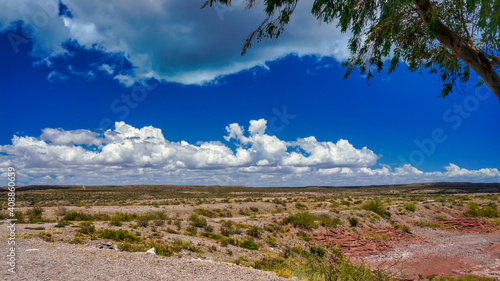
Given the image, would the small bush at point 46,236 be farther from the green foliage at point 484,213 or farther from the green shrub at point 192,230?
the green foliage at point 484,213

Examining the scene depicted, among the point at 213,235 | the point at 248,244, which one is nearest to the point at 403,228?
the point at 248,244

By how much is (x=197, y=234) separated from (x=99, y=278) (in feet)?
38.1

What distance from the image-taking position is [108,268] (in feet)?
25.5

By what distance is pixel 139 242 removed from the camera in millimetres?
13922

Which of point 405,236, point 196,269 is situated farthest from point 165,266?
point 405,236

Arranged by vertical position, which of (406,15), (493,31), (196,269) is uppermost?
(406,15)

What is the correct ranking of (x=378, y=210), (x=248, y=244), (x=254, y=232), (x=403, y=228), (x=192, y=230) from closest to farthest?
(x=248, y=244)
(x=192, y=230)
(x=254, y=232)
(x=403, y=228)
(x=378, y=210)

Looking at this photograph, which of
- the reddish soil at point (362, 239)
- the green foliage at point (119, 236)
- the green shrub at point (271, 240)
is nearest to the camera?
the green foliage at point (119, 236)

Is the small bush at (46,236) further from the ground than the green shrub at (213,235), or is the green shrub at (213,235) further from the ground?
the small bush at (46,236)

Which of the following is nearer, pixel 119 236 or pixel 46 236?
pixel 46 236

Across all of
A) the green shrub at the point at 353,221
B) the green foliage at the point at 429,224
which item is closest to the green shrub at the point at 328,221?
the green shrub at the point at 353,221

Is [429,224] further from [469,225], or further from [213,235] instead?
[213,235]

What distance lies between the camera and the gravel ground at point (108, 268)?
699 cm

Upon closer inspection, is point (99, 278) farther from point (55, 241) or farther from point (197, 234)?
point (197, 234)
